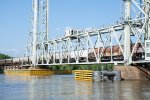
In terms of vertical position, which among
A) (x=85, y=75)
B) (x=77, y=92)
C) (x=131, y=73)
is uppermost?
(x=131, y=73)

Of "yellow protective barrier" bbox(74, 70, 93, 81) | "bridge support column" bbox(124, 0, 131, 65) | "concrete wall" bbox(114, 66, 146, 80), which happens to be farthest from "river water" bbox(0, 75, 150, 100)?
"bridge support column" bbox(124, 0, 131, 65)

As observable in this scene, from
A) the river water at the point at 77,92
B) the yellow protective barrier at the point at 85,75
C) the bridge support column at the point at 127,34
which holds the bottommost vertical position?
the river water at the point at 77,92

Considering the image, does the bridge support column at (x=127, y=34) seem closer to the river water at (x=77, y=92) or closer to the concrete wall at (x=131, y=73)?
the concrete wall at (x=131, y=73)

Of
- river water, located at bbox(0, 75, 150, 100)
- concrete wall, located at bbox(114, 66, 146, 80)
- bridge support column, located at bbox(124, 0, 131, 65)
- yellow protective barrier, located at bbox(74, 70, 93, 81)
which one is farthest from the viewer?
bridge support column, located at bbox(124, 0, 131, 65)

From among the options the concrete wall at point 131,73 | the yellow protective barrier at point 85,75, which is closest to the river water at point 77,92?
the yellow protective barrier at point 85,75

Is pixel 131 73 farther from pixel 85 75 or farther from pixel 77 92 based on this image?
pixel 77 92

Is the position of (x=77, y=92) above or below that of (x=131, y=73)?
below

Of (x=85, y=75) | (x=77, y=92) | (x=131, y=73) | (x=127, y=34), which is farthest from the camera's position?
(x=127, y=34)

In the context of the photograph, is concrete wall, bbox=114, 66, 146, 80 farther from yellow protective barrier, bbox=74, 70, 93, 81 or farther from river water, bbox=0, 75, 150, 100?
river water, bbox=0, 75, 150, 100

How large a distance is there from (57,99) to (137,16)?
138ft

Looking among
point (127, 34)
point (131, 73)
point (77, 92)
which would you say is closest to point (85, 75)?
A: point (131, 73)

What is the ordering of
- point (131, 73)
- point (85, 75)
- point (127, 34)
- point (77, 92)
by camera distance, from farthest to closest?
1. point (127, 34)
2. point (131, 73)
3. point (85, 75)
4. point (77, 92)

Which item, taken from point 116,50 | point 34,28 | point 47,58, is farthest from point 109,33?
point 34,28

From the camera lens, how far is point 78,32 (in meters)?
88.1
